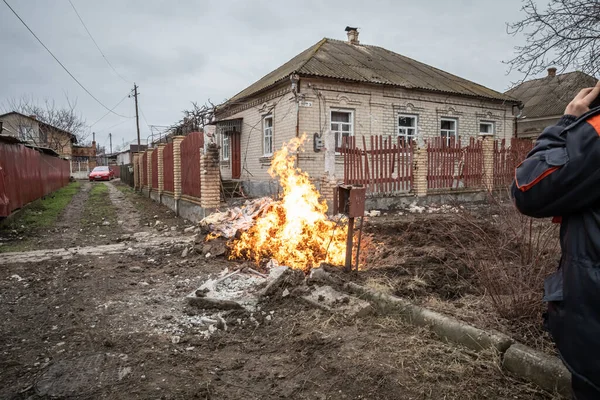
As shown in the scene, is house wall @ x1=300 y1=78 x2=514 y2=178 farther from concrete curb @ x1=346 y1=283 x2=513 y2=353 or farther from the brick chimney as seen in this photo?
concrete curb @ x1=346 y1=283 x2=513 y2=353

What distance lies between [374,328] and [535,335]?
52.0 inches

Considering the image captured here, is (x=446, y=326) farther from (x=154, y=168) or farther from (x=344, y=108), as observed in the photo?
(x=154, y=168)

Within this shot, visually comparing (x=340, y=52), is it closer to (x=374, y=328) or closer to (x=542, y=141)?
(x=374, y=328)

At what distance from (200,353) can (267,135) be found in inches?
509

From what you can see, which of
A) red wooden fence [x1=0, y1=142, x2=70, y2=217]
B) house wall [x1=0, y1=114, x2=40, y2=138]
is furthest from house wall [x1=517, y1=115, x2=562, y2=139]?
house wall [x1=0, y1=114, x2=40, y2=138]

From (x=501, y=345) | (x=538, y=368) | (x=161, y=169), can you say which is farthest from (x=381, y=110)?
(x=538, y=368)

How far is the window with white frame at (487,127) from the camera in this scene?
18927 millimetres

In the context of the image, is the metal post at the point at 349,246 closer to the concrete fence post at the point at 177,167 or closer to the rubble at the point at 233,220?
the rubble at the point at 233,220

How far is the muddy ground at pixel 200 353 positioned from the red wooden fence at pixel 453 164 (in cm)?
927

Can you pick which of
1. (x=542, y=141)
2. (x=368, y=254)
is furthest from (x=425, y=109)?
(x=542, y=141)

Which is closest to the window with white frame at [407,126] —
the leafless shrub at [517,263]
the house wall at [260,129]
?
the house wall at [260,129]

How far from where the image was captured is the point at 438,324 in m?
3.32

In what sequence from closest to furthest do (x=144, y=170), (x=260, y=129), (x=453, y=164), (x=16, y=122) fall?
(x=453, y=164) → (x=260, y=129) → (x=144, y=170) → (x=16, y=122)

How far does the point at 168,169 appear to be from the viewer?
1393 cm
